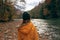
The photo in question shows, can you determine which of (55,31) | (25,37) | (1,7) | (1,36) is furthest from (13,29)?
(25,37)

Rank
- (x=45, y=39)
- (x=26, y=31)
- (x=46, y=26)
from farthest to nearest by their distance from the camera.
Result: (x=46, y=26), (x=45, y=39), (x=26, y=31)

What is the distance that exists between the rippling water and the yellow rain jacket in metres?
3.96

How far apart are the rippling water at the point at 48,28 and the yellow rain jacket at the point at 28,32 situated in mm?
3962

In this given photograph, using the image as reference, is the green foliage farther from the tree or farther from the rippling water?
the rippling water

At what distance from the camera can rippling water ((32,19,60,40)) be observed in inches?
340

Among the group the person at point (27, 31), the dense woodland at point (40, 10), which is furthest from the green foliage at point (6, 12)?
the person at point (27, 31)

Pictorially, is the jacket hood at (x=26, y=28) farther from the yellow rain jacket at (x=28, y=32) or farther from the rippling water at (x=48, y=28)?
→ the rippling water at (x=48, y=28)

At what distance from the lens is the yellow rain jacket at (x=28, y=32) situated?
450cm

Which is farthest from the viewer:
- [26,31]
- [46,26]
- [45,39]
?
[46,26]

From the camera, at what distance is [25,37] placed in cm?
459

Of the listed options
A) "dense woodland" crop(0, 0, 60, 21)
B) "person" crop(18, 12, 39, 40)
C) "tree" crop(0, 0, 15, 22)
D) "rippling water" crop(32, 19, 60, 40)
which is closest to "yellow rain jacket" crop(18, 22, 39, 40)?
"person" crop(18, 12, 39, 40)

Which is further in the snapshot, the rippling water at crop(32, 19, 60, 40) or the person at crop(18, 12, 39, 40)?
the rippling water at crop(32, 19, 60, 40)

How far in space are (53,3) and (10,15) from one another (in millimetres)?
1940

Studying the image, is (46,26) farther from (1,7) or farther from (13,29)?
(1,7)
